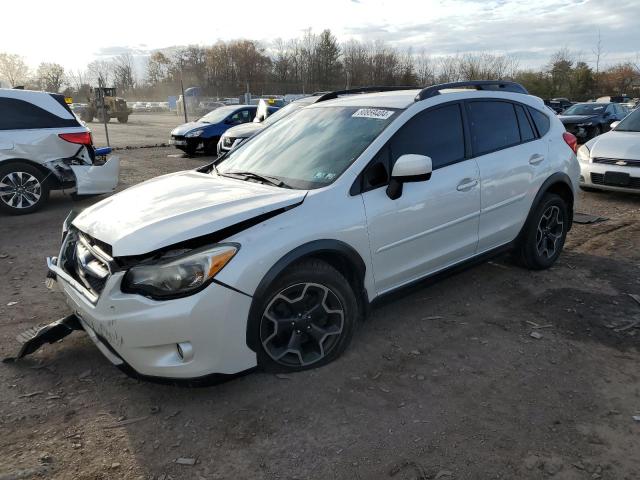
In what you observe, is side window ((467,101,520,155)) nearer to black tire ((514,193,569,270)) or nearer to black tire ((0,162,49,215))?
black tire ((514,193,569,270))

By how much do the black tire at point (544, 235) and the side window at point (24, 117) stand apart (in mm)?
6698

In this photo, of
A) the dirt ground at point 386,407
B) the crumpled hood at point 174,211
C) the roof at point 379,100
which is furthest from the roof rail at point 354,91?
the dirt ground at point 386,407

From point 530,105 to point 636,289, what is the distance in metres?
1.94

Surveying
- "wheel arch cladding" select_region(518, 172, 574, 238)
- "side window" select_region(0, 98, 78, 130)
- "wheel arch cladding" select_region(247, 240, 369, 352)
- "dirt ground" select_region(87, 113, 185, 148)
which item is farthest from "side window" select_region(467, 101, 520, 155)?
"dirt ground" select_region(87, 113, 185, 148)

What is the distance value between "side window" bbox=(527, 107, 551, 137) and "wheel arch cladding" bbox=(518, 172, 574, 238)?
423 millimetres

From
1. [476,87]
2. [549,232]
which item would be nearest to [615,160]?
[549,232]

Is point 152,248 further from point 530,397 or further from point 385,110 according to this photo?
point 530,397

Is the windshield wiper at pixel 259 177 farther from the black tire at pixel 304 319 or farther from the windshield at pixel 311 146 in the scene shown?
the black tire at pixel 304 319

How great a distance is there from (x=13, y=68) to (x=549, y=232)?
285 feet

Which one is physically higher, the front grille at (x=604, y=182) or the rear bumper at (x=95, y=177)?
the rear bumper at (x=95, y=177)

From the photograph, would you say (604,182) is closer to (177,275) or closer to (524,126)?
(524,126)

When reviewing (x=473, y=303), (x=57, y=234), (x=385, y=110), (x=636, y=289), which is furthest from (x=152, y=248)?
(x=57, y=234)

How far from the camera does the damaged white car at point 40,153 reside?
7449mm

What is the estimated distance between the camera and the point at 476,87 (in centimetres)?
444
